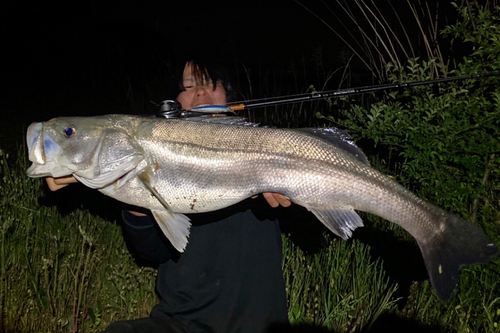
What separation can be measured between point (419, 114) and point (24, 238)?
3183 mm

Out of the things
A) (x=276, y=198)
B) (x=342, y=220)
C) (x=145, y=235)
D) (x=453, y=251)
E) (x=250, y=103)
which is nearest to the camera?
(x=453, y=251)

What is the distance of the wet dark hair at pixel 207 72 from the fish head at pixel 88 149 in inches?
43.5

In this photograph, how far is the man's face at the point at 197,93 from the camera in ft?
11.9

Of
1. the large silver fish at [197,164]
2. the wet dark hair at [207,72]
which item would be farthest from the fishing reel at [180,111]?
the wet dark hair at [207,72]

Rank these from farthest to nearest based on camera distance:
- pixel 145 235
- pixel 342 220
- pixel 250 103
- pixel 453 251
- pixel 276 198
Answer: pixel 250 103, pixel 145 235, pixel 276 198, pixel 342 220, pixel 453 251

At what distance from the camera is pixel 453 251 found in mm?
2457

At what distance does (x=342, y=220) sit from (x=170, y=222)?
93cm

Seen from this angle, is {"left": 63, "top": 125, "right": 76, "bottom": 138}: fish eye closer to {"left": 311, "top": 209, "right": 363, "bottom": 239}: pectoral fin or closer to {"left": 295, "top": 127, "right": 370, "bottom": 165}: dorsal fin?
{"left": 295, "top": 127, "right": 370, "bottom": 165}: dorsal fin

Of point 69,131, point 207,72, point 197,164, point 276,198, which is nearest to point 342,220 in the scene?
point 276,198

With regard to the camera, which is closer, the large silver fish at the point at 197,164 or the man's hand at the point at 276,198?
the large silver fish at the point at 197,164

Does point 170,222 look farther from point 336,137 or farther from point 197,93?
point 197,93

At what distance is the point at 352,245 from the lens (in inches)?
152

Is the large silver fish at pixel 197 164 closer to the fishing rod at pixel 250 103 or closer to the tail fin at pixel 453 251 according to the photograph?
the fishing rod at pixel 250 103

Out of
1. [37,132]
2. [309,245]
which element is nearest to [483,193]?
[309,245]
